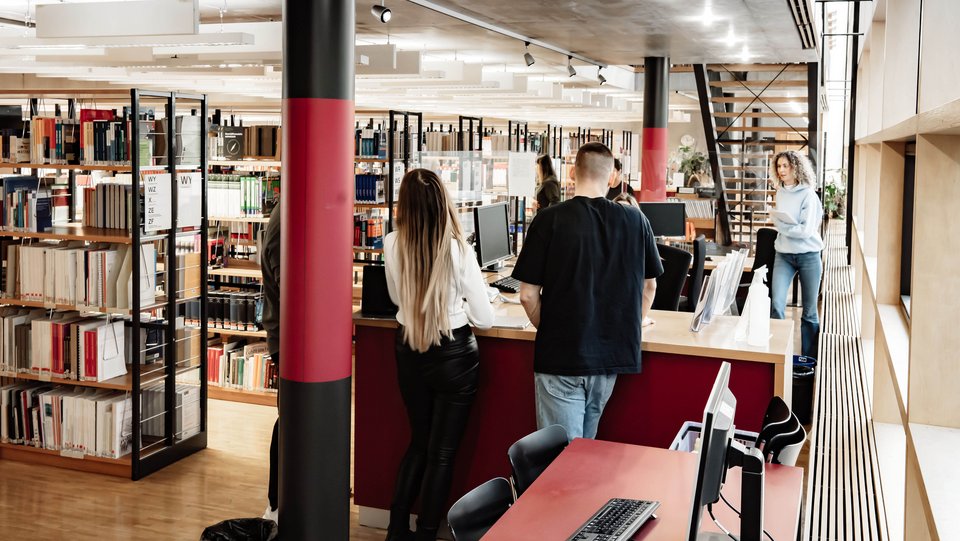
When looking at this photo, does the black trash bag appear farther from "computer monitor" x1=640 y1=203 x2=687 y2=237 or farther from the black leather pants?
"computer monitor" x1=640 y1=203 x2=687 y2=237

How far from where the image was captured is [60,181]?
1003 cm

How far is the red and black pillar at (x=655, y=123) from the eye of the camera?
30.9 ft

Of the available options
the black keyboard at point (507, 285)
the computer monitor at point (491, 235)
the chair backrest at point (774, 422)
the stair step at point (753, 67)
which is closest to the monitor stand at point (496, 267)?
the computer monitor at point (491, 235)

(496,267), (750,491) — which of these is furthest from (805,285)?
(750,491)

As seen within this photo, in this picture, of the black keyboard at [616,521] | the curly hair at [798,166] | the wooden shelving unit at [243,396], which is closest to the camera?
the black keyboard at [616,521]

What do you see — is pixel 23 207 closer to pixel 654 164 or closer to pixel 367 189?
pixel 367 189

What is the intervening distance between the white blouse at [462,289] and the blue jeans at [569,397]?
15.9 inches

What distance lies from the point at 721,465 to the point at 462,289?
80.0 inches

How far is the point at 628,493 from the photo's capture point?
2.89 metres

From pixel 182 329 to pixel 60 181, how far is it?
5314 mm

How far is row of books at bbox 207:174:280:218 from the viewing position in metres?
7.66

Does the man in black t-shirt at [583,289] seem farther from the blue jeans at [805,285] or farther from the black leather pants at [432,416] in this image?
the blue jeans at [805,285]

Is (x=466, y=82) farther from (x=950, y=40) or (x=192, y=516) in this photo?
(x=950, y=40)

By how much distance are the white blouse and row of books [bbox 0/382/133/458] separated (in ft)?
7.11
